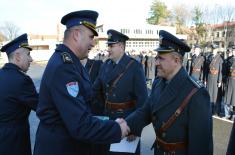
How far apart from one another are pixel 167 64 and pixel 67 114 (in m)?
1.15

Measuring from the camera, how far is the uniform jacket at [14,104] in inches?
138

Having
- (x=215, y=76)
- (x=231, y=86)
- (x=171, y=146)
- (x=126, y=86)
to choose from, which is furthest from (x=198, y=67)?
(x=171, y=146)

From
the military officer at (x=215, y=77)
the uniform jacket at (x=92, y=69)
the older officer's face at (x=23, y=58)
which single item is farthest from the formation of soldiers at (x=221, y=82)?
the older officer's face at (x=23, y=58)

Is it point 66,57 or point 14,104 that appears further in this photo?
point 14,104

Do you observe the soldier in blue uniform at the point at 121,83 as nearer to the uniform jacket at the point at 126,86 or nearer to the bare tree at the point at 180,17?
the uniform jacket at the point at 126,86

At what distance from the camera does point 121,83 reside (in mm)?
4793

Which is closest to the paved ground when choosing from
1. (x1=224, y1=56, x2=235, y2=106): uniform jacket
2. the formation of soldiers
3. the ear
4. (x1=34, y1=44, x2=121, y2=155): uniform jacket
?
the formation of soldiers

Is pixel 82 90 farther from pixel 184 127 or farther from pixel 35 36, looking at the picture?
pixel 35 36

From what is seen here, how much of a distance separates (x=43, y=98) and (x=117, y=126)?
0.69 metres

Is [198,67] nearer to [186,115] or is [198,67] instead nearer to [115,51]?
[115,51]

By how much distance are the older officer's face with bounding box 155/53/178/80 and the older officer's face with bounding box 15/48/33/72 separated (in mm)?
1542

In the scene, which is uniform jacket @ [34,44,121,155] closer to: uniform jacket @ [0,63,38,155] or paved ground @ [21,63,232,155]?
uniform jacket @ [0,63,38,155]

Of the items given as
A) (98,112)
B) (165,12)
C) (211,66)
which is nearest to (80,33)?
(98,112)

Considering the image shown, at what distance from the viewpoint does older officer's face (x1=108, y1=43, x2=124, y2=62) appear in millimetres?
4918
